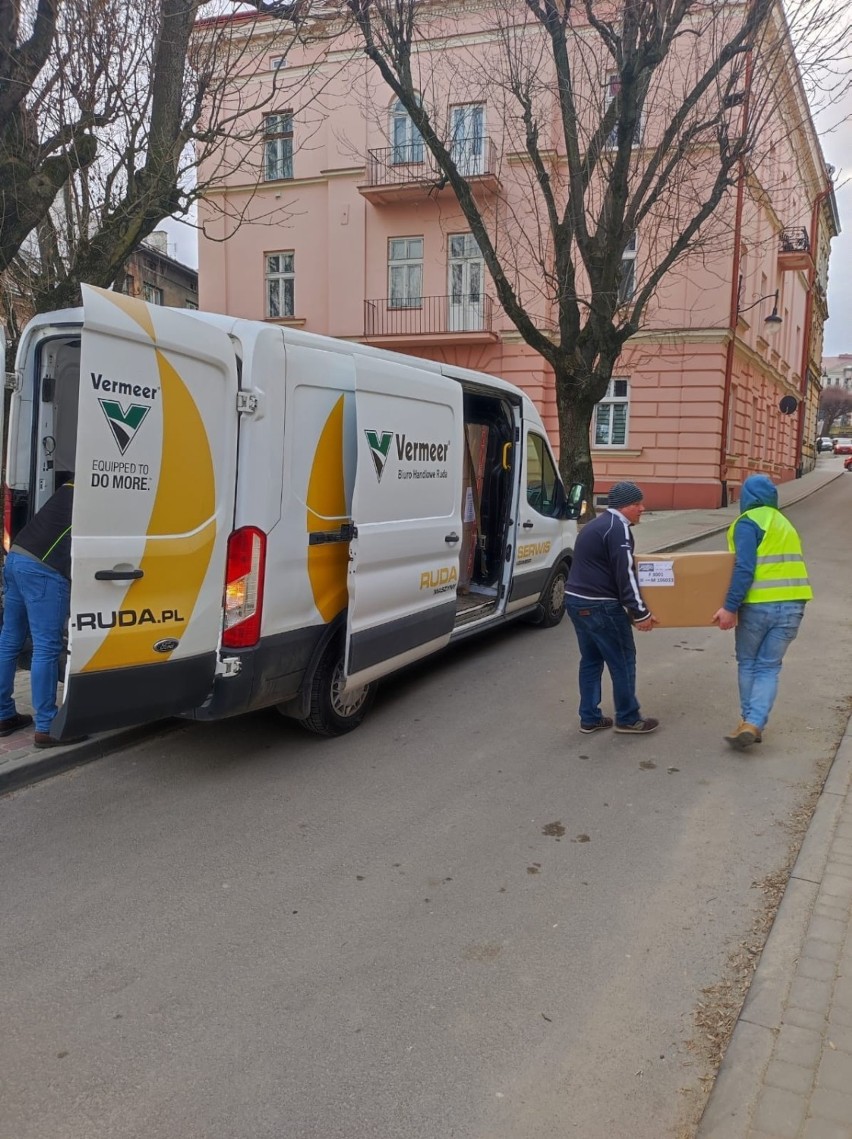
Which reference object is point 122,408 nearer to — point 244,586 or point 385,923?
point 244,586

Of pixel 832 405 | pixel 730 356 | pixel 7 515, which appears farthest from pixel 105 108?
pixel 832 405

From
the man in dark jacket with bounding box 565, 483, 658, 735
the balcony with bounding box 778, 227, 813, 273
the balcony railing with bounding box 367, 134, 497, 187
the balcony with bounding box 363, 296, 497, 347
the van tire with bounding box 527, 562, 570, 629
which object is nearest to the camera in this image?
the man in dark jacket with bounding box 565, 483, 658, 735

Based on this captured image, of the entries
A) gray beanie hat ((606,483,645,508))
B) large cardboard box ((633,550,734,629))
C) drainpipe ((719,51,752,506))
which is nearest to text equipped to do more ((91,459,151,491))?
gray beanie hat ((606,483,645,508))

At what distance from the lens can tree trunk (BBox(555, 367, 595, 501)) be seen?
13.1m

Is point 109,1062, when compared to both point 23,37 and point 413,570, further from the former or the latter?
point 23,37

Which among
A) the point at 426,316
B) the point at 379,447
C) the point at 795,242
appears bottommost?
the point at 379,447

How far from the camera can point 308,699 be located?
485cm

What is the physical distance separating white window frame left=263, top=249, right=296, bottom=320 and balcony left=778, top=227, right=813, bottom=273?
16669 millimetres

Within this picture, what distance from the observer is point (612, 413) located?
21578 millimetres

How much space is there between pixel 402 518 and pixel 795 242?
94.2 ft

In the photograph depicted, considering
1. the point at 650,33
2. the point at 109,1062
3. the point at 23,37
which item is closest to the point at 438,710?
the point at 109,1062

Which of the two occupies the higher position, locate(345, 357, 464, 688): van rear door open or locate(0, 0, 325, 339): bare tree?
locate(0, 0, 325, 339): bare tree

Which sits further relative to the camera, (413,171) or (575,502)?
(413,171)

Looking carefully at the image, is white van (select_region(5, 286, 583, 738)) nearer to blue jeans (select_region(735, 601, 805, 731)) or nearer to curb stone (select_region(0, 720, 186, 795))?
curb stone (select_region(0, 720, 186, 795))
